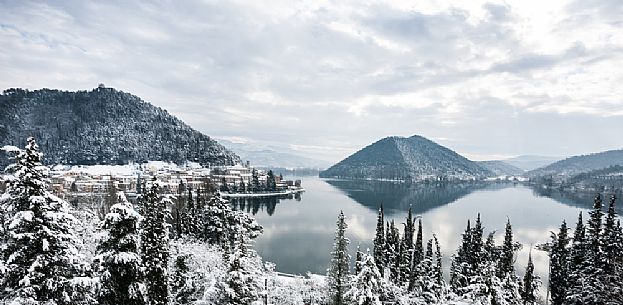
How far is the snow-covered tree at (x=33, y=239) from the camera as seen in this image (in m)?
11.5

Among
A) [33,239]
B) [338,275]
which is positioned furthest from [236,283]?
[338,275]

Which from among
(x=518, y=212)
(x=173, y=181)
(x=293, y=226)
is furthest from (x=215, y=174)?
(x=518, y=212)

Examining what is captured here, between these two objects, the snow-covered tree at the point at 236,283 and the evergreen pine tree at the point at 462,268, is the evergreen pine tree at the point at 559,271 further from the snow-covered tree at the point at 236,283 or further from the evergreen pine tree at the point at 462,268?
the snow-covered tree at the point at 236,283

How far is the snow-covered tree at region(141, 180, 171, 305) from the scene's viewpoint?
17344mm

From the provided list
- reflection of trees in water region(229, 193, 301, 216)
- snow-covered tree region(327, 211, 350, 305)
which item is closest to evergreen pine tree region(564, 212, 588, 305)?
snow-covered tree region(327, 211, 350, 305)

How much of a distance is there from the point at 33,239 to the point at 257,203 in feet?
426

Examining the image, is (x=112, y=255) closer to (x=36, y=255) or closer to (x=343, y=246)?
(x=36, y=255)

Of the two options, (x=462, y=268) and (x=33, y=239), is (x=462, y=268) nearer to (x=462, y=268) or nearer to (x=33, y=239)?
(x=462, y=268)

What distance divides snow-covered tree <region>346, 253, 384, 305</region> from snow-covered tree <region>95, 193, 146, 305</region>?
1254 cm

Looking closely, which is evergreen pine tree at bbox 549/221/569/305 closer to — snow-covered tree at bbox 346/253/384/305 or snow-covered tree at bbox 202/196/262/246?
snow-covered tree at bbox 346/253/384/305

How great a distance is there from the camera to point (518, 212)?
131875 millimetres

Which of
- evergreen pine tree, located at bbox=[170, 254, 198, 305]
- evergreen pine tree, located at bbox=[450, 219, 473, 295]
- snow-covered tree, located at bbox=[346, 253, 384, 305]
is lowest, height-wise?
evergreen pine tree, located at bbox=[450, 219, 473, 295]

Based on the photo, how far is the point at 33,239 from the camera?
462 inches

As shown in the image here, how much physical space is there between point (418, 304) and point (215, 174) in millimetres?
171971
